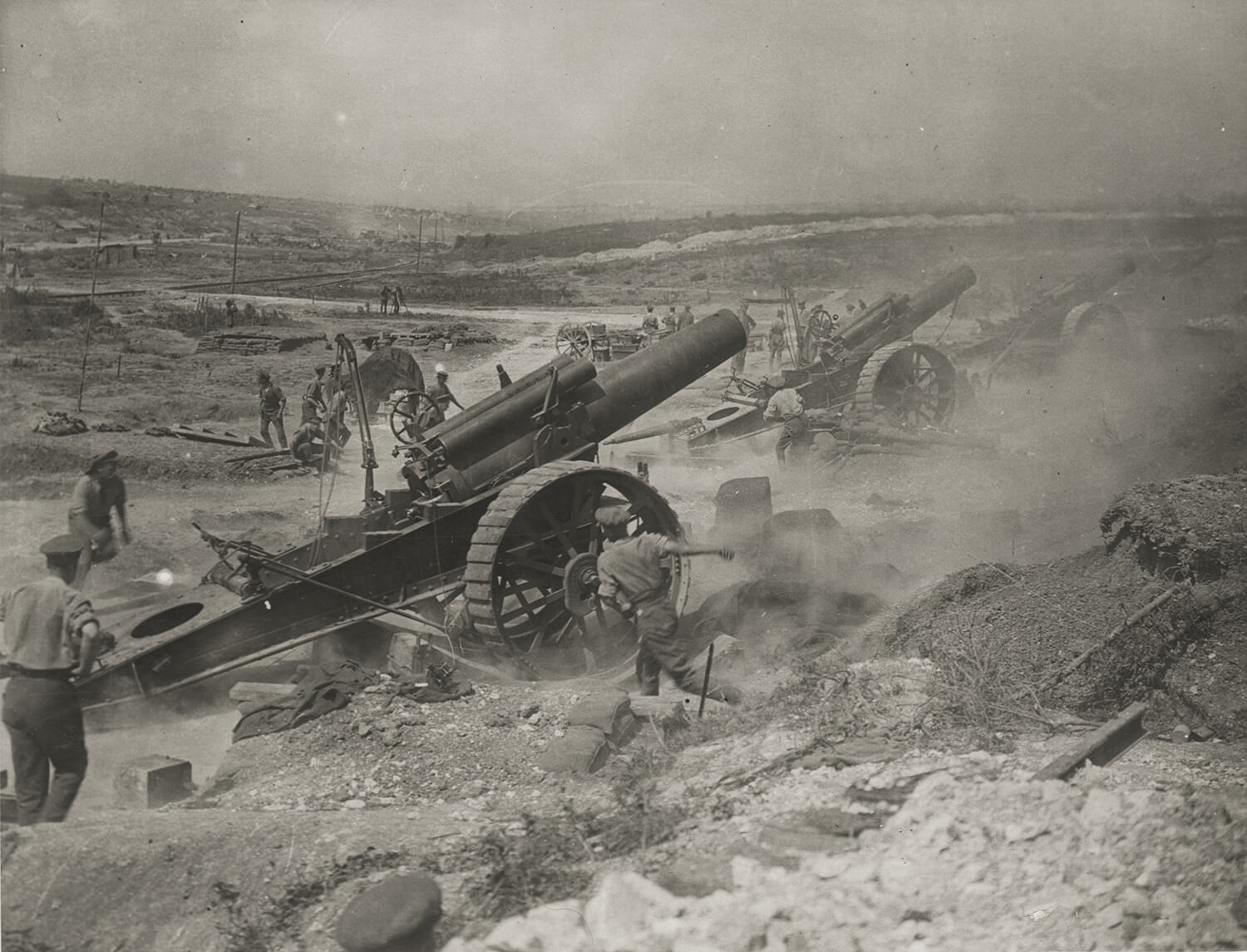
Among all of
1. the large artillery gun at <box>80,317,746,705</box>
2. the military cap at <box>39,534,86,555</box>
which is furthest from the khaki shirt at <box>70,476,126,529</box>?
the military cap at <box>39,534,86,555</box>

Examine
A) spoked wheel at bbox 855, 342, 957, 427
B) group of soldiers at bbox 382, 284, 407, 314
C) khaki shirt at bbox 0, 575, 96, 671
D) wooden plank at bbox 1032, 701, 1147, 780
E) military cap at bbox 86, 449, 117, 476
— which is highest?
group of soldiers at bbox 382, 284, 407, 314

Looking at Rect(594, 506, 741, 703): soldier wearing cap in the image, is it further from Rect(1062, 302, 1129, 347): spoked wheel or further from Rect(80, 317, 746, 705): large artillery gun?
Rect(1062, 302, 1129, 347): spoked wheel

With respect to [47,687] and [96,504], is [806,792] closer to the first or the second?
[47,687]

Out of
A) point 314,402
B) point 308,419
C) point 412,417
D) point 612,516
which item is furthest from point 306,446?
point 612,516

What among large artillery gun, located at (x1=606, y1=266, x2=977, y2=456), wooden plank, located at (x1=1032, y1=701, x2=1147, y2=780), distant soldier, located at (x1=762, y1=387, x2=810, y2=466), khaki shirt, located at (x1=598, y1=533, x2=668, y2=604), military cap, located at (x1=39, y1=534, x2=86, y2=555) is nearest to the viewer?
wooden plank, located at (x1=1032, y1=701, x2=1147, y2=780)

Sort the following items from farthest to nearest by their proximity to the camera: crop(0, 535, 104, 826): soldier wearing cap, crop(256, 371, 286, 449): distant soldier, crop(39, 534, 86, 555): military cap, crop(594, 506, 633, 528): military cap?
crop(256, 371, 286, 449): distant soldier
crop(594, 506, 633, 528): military cap
crop(39, 534, 86, 555): military cap
crop(0, 535, 104, 826): soldier wearing cap

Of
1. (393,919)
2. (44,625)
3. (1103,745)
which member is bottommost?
(393,919)
